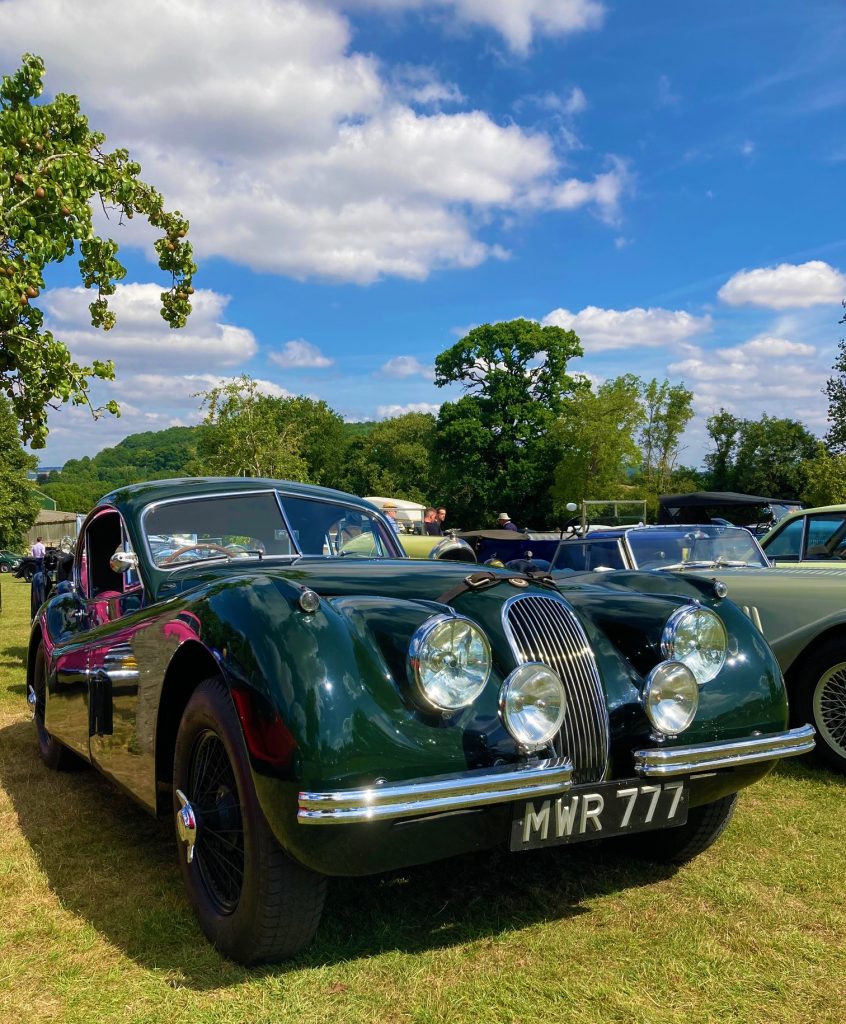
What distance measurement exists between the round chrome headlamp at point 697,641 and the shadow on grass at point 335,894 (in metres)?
0.92

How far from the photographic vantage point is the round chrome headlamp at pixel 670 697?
286 cm

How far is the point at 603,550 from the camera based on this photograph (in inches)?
285

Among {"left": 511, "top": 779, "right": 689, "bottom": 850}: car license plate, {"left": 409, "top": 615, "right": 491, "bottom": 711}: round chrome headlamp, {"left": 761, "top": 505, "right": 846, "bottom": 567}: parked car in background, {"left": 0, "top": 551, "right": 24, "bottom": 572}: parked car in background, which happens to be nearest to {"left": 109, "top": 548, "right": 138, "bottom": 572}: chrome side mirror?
{"left": 409, "top": 615, "right": 491, "bottom": 711}: round chrome headlamp

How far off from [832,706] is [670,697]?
109 inches

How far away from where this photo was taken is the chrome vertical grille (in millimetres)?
2762

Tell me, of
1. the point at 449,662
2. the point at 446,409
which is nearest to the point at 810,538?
the point at 449,662

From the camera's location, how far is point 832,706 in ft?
16.6

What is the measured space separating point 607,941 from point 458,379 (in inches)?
1909

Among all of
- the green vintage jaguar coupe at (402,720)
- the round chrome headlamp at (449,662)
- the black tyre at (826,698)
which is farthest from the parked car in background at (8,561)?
the round chrome headlamp at (449,662)

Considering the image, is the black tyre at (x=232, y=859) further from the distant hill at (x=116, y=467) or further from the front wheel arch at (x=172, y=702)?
the distant hill at (x=116, y=467)

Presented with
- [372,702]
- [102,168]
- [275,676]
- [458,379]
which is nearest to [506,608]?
[372,702]

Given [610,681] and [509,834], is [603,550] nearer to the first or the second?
[610,681]

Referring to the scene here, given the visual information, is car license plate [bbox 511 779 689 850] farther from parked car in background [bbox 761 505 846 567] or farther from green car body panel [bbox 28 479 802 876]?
parked car in background [bbox 761 505 846 567]

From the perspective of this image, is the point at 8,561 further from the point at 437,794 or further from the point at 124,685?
the point at 437,794
